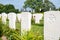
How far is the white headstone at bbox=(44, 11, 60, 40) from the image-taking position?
20.0 ft

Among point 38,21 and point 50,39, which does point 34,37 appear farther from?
point 38,21

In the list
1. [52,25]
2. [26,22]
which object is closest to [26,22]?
[26,22]

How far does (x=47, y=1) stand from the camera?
2168 inches

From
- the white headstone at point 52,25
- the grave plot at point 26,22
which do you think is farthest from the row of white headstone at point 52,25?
the grave plot at point 26,22

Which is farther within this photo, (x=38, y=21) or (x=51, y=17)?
(x=38, y=21)

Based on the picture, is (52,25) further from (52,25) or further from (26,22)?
(26,22)

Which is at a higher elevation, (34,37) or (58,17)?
(58,17)

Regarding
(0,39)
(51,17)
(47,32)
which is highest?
A: (51,17)

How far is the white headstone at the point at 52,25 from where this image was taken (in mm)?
6109

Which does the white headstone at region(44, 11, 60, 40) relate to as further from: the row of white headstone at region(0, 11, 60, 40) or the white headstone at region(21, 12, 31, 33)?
the white headstone at region(21, 12, 31, 33)

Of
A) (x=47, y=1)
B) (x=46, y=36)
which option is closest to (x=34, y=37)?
(x=46, y=36)

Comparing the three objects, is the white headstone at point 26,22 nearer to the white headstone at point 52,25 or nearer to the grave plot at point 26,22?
the grave plot at point 26,22

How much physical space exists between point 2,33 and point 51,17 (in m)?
5.98

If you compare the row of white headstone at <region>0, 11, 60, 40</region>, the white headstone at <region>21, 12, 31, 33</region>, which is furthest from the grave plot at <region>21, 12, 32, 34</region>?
the row of white headstone at <region>0, 11, 60, 40</region>
